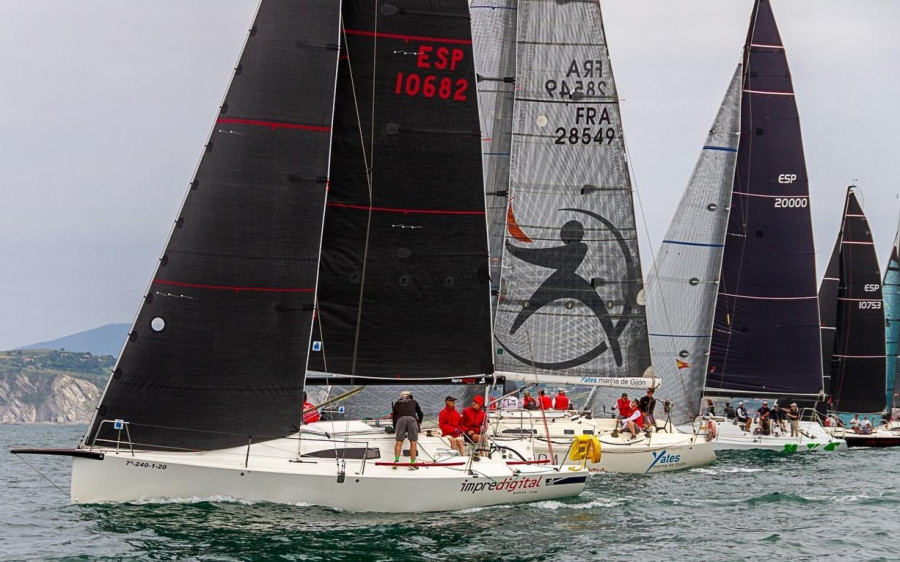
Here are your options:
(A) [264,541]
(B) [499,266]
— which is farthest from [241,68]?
(B) [499,266]

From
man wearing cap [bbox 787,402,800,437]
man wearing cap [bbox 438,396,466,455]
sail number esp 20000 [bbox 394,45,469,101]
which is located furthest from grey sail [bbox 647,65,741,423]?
sail number esp 20000 [bbox 394,45,469,101]

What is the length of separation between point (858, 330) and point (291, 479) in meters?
35.1

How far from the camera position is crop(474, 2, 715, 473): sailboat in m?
29.6

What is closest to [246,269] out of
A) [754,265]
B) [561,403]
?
[561,403]

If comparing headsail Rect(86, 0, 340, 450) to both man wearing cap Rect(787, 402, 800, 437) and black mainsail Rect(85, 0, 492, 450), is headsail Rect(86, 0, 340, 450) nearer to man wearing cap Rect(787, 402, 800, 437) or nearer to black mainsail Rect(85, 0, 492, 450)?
black mainsail Rect(85, 0, 492, 450)

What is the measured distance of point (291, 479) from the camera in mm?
18594

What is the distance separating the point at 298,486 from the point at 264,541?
197cm

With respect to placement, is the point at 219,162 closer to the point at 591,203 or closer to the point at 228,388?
the point at 228,388

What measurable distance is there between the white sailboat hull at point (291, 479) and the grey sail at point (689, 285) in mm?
18448

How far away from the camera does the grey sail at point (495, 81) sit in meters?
29.8

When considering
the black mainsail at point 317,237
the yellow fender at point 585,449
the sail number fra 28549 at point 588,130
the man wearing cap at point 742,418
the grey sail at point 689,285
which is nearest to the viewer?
the black mainsail at point 317,237

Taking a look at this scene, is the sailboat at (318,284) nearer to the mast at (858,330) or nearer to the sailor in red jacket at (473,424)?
the sailor in red jacket at (473,424)

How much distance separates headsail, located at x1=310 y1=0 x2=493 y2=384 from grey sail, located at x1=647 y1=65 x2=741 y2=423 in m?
17.8

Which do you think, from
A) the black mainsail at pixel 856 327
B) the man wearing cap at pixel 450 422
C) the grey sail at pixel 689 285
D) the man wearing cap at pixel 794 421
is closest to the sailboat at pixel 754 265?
the grey sail at pixel 689 285
